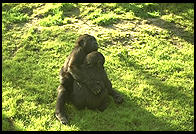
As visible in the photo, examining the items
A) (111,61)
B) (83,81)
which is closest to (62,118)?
(83,81)

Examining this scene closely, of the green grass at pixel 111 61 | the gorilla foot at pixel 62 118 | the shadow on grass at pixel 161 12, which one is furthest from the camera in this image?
the shadow on grass at pixel 161 12

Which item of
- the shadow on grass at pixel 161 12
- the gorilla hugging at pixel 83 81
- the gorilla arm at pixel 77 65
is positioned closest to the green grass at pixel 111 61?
the shadow on grass at pixel 161 12

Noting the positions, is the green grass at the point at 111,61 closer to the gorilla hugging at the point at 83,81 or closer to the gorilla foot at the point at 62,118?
the gorilla foot at the point at 62,118

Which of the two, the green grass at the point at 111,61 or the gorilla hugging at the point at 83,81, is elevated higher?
the gorilla hugging at the point at 83,81

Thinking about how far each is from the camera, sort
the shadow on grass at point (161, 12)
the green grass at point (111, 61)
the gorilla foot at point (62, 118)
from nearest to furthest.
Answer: the gorilla foot at point (62, 118)
the green grass at point (111, 61)
the shadow on grass at point (161, 12)

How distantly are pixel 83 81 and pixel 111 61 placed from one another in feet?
8.42

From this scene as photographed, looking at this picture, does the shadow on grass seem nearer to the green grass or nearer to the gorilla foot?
the green grass

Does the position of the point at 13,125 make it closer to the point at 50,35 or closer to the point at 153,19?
the point at 50,35

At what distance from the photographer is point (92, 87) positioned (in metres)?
6.72

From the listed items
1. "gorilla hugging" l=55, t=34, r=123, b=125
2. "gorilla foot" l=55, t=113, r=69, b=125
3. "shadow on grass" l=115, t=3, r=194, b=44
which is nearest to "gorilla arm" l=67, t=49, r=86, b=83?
"gorilla hugging" l=55, t=34, r=123, b=125

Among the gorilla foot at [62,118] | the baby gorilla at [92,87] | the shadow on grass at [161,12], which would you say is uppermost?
the baby gorilla at [92,87]

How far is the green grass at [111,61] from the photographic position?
271 inches

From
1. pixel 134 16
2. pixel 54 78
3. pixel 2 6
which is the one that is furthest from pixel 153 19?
pixel 2 6

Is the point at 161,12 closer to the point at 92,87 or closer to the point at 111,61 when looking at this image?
the point at 111,61
